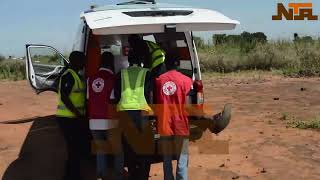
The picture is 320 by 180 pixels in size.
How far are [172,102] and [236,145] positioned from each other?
121 inches

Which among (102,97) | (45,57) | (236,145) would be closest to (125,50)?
(102,97)

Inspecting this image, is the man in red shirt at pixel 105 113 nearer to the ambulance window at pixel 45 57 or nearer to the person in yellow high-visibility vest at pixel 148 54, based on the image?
the person in yellow high-visibility vest at pixel 148 54

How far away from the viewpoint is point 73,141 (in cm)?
616

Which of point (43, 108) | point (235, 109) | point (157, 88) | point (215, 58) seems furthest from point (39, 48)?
point (215, 58)

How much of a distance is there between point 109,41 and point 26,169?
2166 millimetres

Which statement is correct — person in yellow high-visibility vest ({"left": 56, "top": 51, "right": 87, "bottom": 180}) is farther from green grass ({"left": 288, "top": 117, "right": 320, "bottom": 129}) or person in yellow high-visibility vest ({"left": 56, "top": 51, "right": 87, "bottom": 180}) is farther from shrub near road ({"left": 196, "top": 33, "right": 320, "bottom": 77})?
shrub near road ({"left": 196, "top": 33, "right": 320, "bottom": 77})

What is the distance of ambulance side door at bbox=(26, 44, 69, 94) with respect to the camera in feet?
26.3

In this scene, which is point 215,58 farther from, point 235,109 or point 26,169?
point 26,169

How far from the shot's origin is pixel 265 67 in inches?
873

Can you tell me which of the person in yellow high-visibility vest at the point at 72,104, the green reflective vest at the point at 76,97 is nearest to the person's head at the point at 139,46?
the person in yellow high-visibility vest at the point at 72,104

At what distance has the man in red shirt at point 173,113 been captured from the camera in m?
5.29

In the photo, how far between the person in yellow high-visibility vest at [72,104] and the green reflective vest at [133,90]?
0.77 meters

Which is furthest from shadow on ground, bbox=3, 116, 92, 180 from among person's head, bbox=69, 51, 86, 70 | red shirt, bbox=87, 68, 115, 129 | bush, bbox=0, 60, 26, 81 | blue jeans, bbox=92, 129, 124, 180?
bush, bbox=0, 60, 26, 81

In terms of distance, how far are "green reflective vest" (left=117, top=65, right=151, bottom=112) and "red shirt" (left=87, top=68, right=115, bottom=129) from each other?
0.72 feet
